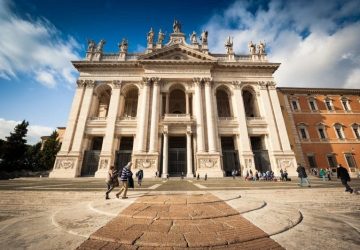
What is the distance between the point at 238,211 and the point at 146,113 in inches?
701

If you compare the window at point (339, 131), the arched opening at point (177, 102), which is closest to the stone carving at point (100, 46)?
the arched opening at point (177, 102)

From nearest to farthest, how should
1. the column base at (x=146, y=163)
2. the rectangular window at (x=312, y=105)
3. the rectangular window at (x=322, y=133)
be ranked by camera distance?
1. the column base at (x=146, y=163)
2. the rectangular window at (x=322, y=133)
3. the rectangular window at (x=312, y=105)

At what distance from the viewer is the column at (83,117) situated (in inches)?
766

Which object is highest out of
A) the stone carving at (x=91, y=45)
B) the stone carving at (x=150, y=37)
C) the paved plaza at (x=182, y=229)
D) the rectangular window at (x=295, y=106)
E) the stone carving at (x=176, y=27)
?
the stone carving at (x=176, y=27)

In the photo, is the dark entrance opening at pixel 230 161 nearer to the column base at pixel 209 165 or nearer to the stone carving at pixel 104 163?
the column base at pixel 209 165

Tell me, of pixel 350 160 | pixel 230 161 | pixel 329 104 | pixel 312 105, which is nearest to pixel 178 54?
pixel 230 161

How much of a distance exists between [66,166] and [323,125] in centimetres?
3414

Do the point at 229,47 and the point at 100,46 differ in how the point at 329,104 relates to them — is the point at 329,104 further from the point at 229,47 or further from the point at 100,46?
the point at 100,46

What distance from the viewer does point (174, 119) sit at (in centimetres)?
1983

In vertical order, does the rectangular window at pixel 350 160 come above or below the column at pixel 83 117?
below

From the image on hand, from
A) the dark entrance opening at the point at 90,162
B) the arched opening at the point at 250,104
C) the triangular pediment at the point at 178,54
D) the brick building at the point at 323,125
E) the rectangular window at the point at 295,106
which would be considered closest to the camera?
the dark entrance opening at the point at 90,162

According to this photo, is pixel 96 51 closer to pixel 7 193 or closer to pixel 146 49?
pixel 146 49

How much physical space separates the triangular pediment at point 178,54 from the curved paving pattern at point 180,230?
71.6 feet

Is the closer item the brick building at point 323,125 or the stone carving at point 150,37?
the brick building at point 323,125
